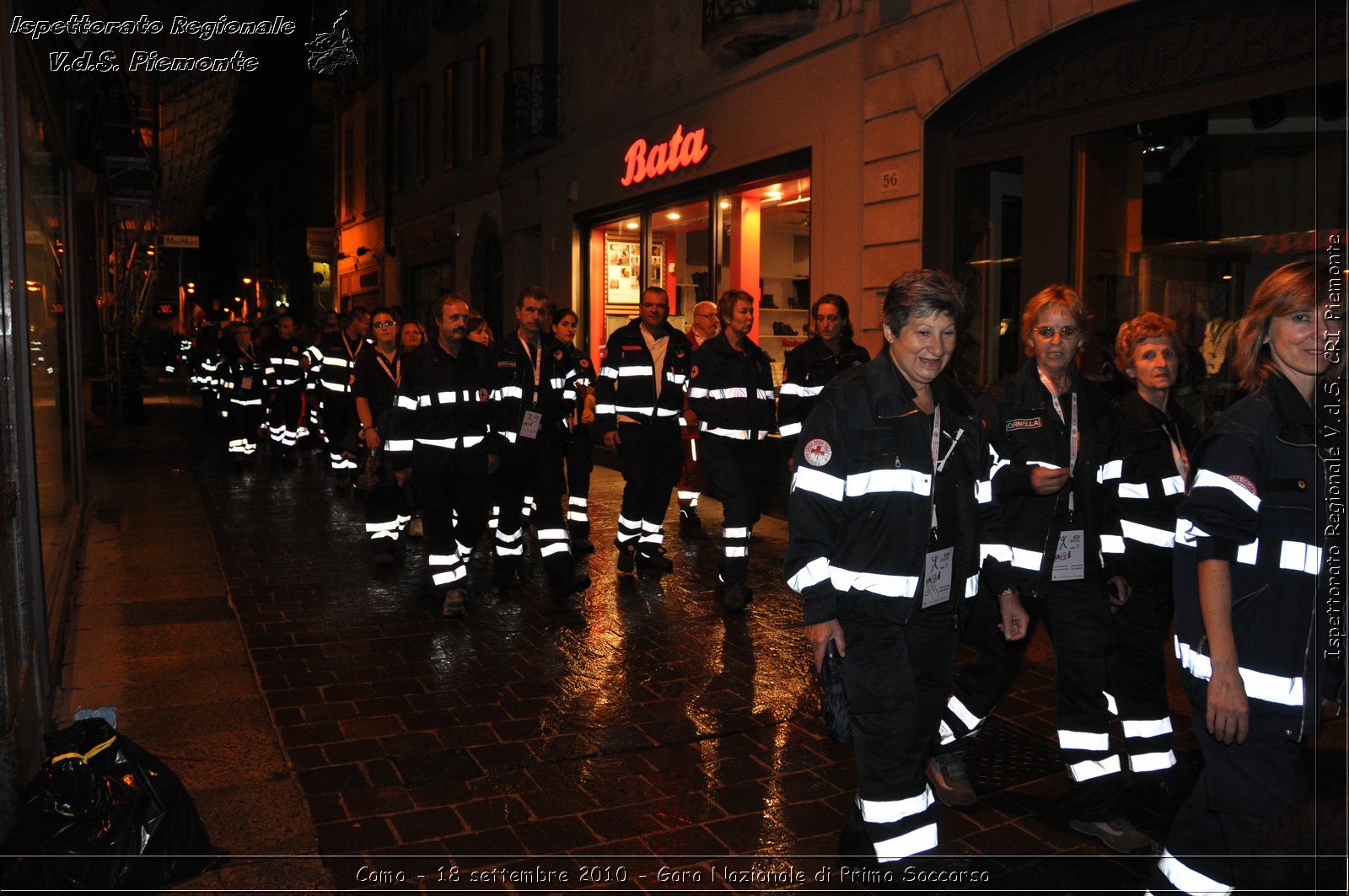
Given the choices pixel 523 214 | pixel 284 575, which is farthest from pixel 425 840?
pixel 523 214

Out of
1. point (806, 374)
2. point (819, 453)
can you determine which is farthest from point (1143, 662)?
point (806, 374)

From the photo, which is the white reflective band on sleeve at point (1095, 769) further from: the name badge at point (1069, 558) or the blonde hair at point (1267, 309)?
the blonde hair at point (1267, 309)

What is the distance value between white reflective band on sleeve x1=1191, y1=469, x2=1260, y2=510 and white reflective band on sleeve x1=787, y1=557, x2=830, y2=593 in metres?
1.18

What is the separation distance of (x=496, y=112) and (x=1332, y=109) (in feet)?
57.2

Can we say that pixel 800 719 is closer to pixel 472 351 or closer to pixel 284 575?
pixel 472 351

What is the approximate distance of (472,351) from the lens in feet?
Result: 26.4

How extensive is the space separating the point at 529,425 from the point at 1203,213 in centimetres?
534

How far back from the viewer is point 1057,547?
4309mm

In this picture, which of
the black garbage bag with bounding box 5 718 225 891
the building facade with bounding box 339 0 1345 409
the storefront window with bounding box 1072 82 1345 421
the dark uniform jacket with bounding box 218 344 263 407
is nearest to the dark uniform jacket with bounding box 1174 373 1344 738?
Result: the building facade with bounding box 339 0 1345 409

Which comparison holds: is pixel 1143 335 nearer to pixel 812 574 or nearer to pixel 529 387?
pixel 812 574

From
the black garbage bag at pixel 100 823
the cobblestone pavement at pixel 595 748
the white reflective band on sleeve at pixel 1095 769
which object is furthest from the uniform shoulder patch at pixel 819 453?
the black garbage bag at pixel 100 823

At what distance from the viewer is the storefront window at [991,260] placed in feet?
32.4

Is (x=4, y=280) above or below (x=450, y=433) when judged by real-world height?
above

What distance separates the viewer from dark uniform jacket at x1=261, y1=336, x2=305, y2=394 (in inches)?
632
